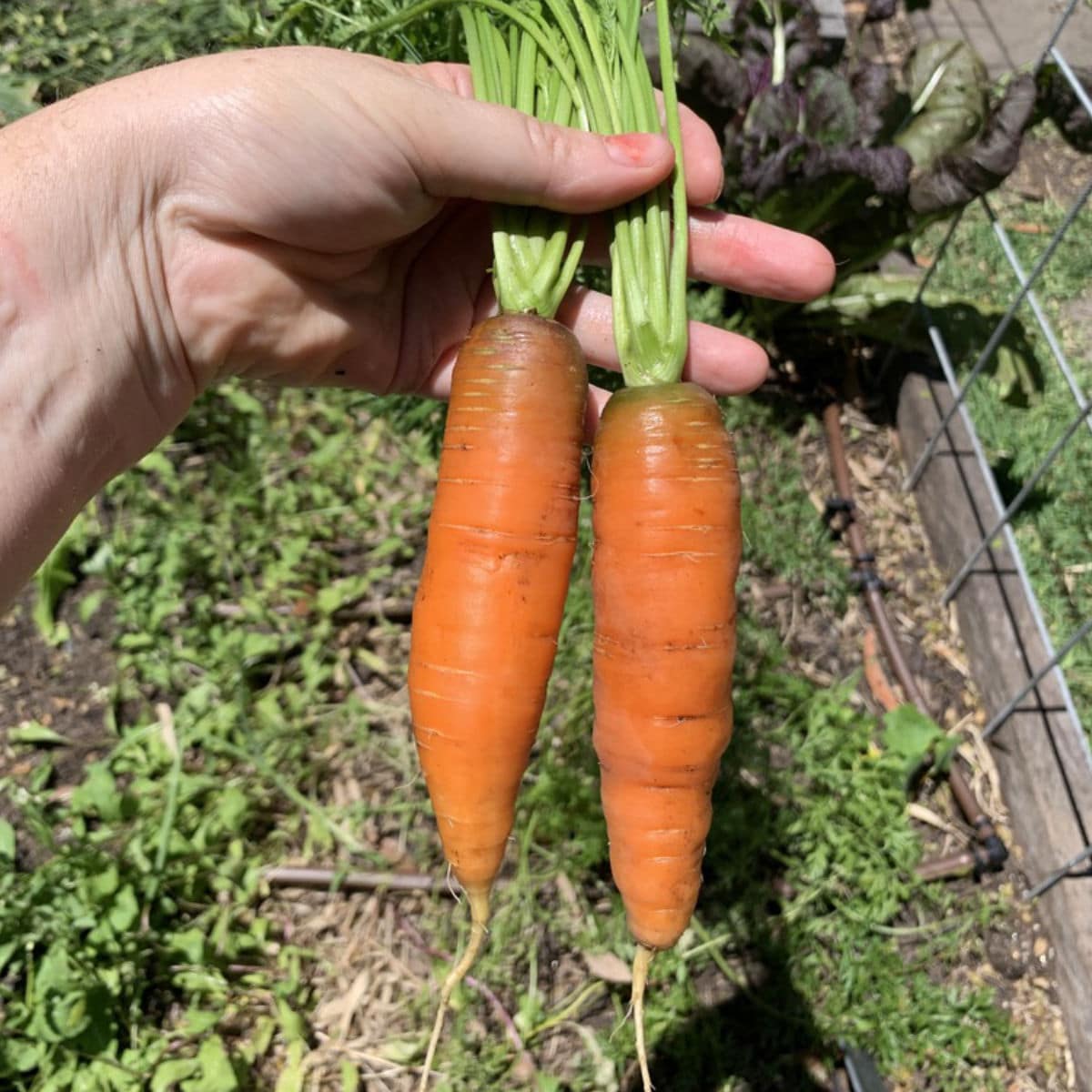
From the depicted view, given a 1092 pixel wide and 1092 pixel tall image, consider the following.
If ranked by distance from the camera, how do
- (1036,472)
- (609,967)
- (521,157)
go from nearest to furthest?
(521,157) < (609,967) < (1036,472)

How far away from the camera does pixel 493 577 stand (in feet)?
6.07

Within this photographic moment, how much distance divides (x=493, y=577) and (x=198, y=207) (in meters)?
0.92

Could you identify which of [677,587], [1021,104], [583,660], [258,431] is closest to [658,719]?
[677,587]

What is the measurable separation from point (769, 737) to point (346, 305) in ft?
5.10

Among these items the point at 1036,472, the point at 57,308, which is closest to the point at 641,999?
the point at 57,308

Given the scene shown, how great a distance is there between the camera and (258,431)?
3121mm

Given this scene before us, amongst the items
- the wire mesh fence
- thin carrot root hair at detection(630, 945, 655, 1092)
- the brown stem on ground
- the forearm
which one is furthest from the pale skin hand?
thin carrot root hair at detection(630, 945, 655, 1092)

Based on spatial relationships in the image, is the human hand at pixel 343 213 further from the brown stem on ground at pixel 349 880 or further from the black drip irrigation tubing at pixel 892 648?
the brown stem on ground at pixel 349 880

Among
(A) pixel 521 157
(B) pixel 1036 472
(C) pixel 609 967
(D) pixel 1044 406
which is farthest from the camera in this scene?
(D) pixel 1044 406

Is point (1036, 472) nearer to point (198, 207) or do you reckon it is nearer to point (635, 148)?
point (635, 148)

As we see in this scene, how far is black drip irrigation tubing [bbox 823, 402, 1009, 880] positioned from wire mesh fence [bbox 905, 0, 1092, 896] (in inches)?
6.3

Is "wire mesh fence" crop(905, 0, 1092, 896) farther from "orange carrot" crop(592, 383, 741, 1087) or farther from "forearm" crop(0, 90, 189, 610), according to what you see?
"forearm" crop(0, 90, 189, 610)

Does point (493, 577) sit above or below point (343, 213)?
below

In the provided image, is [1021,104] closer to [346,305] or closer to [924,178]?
[924,178]
